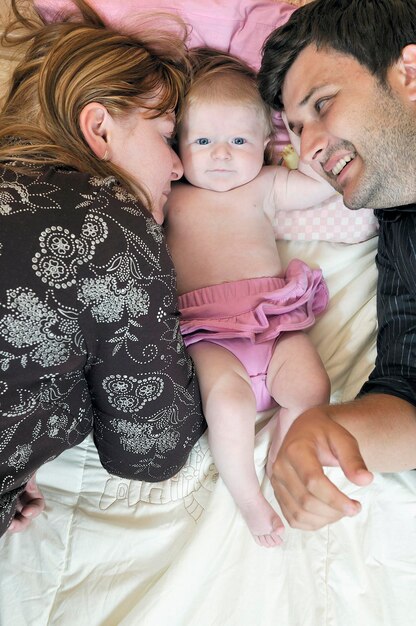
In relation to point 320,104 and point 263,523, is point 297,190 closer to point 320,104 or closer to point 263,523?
point 320,104

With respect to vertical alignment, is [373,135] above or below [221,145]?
above

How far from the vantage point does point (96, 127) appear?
121 centimetres

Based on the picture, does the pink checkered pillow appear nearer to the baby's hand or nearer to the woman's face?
the baby's hand

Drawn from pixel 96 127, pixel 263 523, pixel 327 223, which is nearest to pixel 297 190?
pixel 327 223

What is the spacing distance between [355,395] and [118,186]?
74 centimetres

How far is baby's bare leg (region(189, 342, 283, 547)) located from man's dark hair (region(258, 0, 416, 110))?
739 mm

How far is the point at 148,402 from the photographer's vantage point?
108 centimetres

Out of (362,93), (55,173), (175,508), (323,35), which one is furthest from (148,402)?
(323,35)

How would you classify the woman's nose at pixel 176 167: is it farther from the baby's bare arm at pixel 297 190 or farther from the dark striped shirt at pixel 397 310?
the dark striped shirt at pixel 397 310

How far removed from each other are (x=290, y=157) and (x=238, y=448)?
819mm

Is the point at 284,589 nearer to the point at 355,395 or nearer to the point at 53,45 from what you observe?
the point at 355,395

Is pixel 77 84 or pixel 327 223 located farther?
pixel 327 223

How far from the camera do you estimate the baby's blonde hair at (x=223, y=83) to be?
1423 mm

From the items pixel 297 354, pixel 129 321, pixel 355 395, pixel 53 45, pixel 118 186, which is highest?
pixel 53 45
